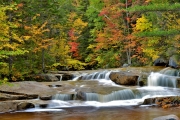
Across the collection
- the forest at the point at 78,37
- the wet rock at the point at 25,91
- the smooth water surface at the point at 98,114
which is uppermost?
the forest at the point at 78,37

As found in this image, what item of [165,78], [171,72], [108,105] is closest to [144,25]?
[171,72]

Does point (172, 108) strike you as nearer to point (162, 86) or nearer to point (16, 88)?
point (162, 86)

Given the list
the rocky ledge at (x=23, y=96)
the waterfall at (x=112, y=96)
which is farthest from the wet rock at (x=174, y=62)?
the rocky ledge at (x=23, y=96)

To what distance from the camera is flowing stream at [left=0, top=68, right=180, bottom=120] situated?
10695 mm

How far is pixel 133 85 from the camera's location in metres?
16.4

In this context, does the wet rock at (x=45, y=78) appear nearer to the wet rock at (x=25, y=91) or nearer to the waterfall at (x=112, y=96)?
the wet rock at (x=25, y=91)

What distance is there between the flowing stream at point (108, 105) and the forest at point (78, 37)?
280 cm

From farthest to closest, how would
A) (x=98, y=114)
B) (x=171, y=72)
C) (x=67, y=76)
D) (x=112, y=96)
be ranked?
(x=67, y=76), (x=171, y=72), (x=112, y=96), (x=98, y=114)

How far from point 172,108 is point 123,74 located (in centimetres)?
606

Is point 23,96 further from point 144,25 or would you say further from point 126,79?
point 144,25

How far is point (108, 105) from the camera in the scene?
→ 41.9 ft

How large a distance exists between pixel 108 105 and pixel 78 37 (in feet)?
63.1

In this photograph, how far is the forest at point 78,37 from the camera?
17328mm

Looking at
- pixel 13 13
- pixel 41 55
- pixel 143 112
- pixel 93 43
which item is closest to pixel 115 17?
pixel 93 43
